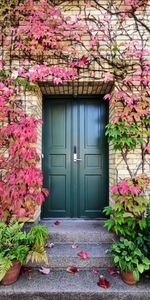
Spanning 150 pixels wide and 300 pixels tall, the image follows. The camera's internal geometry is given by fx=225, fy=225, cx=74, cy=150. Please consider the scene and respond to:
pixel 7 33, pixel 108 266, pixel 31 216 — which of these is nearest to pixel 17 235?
pixel 31 216

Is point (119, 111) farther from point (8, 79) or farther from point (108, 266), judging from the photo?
point (108, 266)

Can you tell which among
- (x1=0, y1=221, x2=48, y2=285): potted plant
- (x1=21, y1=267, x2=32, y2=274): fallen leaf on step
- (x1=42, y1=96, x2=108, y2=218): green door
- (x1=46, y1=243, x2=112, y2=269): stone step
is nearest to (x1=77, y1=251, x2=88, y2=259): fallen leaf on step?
(x1=46, y1=243, x2=112, y2=269): stone step

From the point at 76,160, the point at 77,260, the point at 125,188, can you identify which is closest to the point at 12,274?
the point at 77,260

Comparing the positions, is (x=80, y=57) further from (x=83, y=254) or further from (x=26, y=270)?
(x=26, y=270)

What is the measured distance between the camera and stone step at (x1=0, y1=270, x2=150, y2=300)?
7.14ft

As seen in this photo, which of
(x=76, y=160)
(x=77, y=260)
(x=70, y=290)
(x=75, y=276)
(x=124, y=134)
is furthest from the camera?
(x=76, y=160)

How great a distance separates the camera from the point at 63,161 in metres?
3.40

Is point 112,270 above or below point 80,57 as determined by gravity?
below

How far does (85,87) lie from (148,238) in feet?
6.67

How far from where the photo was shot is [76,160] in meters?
3.38

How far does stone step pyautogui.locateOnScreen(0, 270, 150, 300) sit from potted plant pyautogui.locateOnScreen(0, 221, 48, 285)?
125mm

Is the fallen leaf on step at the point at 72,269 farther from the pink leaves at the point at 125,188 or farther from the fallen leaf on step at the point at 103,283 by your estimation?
the pink leaves at the point at 125,188

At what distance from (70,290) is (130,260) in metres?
0.66

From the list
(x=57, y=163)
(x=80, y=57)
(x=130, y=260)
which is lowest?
(x=130, y=260)
